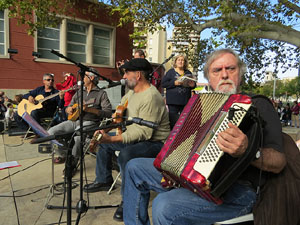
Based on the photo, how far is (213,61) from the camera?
6.09 ft

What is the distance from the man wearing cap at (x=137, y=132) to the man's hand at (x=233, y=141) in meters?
1.25

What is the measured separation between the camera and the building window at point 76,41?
10094mm

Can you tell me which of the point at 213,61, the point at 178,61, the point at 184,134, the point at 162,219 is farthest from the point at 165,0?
the point at 162,219

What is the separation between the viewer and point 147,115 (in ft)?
7.87

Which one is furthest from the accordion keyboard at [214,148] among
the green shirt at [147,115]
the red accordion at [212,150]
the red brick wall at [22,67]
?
the red brick wall at [22,67]

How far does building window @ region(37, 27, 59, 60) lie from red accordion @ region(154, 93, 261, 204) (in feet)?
30.5

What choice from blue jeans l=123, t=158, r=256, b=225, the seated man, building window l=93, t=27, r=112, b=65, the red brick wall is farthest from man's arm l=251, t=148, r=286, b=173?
building window l=93, t=27, r=112, b=65

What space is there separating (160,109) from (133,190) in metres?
0.94

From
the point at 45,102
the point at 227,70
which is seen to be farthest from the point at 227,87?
the point at 45,102

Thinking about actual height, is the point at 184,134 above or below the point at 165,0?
below

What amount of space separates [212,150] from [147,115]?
47.5 inches

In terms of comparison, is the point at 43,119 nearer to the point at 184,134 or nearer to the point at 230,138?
the point at 184,134

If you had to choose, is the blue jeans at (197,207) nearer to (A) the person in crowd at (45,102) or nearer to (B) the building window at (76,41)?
(A) the person in crowd at (45,102)

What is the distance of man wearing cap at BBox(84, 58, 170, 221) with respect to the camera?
2359 mm
